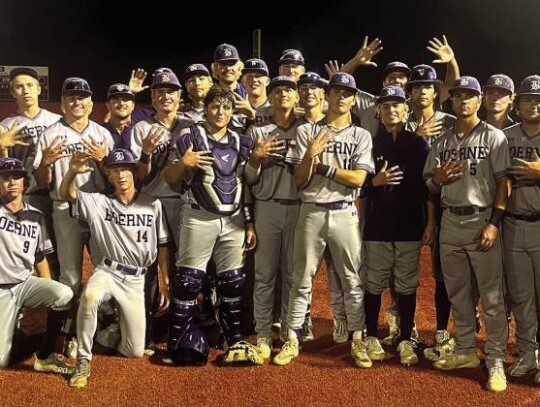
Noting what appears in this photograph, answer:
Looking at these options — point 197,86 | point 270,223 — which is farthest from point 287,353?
point 197,86

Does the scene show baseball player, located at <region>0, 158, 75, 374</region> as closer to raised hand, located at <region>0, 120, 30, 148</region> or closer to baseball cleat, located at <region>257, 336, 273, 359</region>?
raised hand, located at <region>0, 120, 30, 148</region>

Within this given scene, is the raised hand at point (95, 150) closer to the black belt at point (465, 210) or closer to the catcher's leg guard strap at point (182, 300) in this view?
the catcher's leg guard strap at point (182, 300)

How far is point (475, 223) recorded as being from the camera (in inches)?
149

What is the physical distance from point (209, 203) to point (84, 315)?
1125 millimetres

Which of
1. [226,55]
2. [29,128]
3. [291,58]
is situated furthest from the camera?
[291,58]

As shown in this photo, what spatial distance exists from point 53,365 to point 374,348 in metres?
2.27

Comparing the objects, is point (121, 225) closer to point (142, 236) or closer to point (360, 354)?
point (142, 236)

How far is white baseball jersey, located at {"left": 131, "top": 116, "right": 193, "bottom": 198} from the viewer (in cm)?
430

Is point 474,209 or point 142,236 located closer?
point 474,209

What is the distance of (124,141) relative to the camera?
173 inches

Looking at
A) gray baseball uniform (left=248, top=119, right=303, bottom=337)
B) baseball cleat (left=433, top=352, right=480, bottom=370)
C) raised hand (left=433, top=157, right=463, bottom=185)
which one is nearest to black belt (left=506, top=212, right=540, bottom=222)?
raised hand (left=433, top=157, right=463, bottom=185)

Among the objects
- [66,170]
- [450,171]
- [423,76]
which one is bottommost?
[66,170]

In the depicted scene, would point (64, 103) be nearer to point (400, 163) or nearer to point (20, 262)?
point (20, 262)

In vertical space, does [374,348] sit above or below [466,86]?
below
